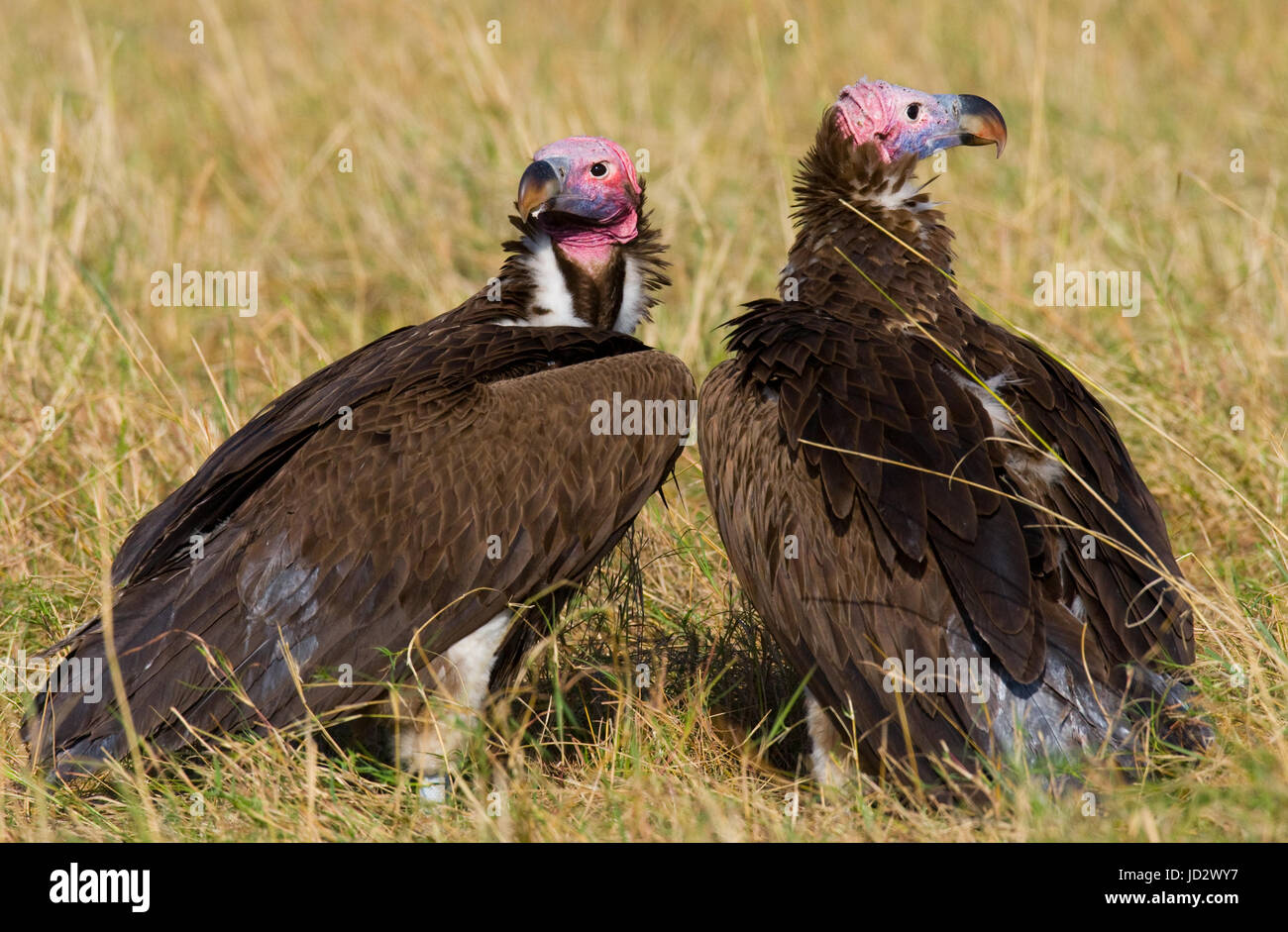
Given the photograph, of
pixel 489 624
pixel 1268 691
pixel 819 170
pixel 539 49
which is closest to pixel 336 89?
pixel 539 49

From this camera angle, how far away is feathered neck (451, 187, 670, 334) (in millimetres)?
5148

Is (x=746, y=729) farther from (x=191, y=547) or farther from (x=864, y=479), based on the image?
(x=191, y=547)

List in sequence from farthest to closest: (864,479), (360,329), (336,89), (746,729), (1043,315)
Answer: (336,89) → (360,329) → (1043,315) → (746,729) → (864,479)

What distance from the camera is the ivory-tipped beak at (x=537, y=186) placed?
16.6 ft

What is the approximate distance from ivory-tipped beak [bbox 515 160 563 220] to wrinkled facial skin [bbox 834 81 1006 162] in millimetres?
894

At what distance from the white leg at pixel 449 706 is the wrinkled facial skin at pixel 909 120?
1.85 m

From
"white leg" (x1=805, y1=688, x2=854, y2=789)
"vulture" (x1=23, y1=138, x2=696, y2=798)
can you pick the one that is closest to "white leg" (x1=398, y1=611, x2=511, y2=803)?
"vulture" (x1=23, y1=138, x2=696, y2=798)

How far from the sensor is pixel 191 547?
183 inches

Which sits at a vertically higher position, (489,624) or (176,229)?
(176,229)

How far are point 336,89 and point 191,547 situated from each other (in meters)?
5.47

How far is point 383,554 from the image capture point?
14.8 ft
